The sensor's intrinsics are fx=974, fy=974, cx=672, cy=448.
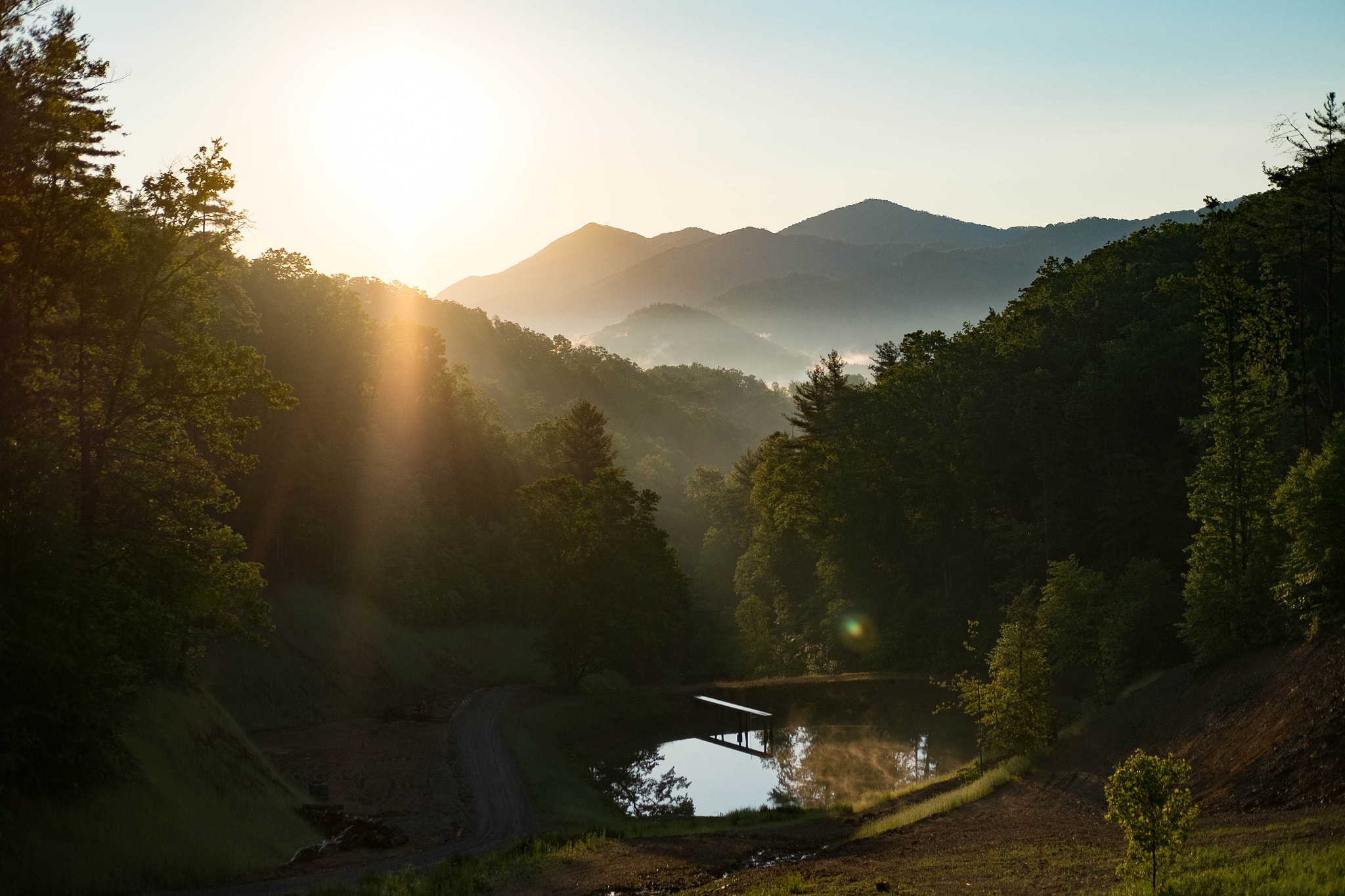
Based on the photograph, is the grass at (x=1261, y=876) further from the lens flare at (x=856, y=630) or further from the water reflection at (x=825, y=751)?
the lens flare at (x=856, y=630)

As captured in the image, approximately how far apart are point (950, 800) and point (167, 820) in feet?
69.4

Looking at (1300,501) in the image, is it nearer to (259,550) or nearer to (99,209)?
(99,209)

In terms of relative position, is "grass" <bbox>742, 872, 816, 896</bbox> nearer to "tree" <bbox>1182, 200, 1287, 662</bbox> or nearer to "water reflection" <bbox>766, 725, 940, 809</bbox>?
"water reflection" <bbox>766, 725, 940, 809</bbox>

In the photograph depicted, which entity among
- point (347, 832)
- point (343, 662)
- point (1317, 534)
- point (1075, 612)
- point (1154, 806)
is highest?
point (1317, 534)

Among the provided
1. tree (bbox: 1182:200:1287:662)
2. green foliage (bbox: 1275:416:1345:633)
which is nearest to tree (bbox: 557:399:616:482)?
tree (bbox: 1182:200:1287:662)

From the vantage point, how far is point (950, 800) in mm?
29328

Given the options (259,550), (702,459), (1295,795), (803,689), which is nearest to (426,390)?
(259,550)

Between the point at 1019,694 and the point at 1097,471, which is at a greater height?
the point at 1097,471

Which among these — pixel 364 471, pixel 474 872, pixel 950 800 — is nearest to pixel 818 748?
pixel 950 800

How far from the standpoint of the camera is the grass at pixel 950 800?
26.3 m

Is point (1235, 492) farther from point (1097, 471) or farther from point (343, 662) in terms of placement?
point (343, 662)

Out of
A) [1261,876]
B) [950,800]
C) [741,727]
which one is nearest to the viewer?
[1261,876]

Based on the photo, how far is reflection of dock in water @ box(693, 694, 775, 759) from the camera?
164 ft

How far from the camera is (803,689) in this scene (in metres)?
57.0
